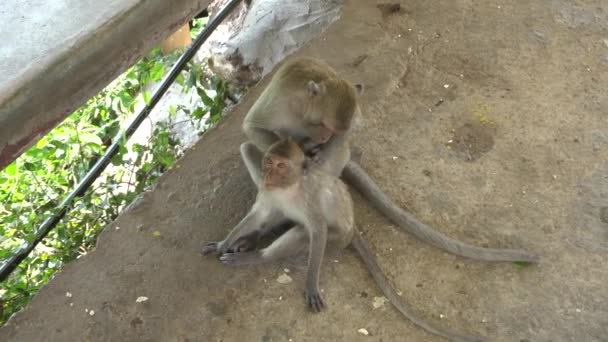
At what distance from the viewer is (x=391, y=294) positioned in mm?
2809

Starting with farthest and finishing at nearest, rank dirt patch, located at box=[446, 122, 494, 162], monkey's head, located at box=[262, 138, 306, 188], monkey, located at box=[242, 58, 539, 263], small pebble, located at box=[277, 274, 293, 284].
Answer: dirt patch, located at box=[446, 122, 494, 162], small pebble, located at box=[277, 274, 293, 284], monkey, located at box=[242, 58, 539, 263], monkey's head, located at box=[262, 138, 306, 188]

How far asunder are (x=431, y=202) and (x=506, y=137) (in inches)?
27.4

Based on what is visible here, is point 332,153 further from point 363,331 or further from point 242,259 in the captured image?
point 363,331

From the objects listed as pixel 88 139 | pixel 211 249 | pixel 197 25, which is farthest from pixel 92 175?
pixel 197 25

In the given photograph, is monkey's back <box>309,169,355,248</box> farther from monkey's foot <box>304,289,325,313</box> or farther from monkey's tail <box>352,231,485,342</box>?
monkey's foot <box>304,289,325,313</box>

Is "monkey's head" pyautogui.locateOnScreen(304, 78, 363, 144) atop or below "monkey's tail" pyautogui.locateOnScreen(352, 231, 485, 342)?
atop

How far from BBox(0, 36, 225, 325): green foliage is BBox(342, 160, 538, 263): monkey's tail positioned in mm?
1248

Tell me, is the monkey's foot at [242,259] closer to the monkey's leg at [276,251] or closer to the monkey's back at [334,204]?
the monkey's leg at [276,251]

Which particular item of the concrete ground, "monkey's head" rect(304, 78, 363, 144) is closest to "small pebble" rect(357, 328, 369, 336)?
the concrete ground

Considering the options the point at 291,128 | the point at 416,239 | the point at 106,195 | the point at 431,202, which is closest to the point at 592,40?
the point at 431,202

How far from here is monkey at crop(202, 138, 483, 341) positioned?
2.60m

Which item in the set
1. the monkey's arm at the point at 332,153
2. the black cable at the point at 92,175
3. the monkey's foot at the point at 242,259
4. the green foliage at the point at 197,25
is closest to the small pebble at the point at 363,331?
the monkey's foot at the point at 242,259

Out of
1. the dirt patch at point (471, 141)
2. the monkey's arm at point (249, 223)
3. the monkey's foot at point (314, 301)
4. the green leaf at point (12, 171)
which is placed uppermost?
the green leaf at point (12, 171)

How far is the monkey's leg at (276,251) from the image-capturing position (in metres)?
2.86
